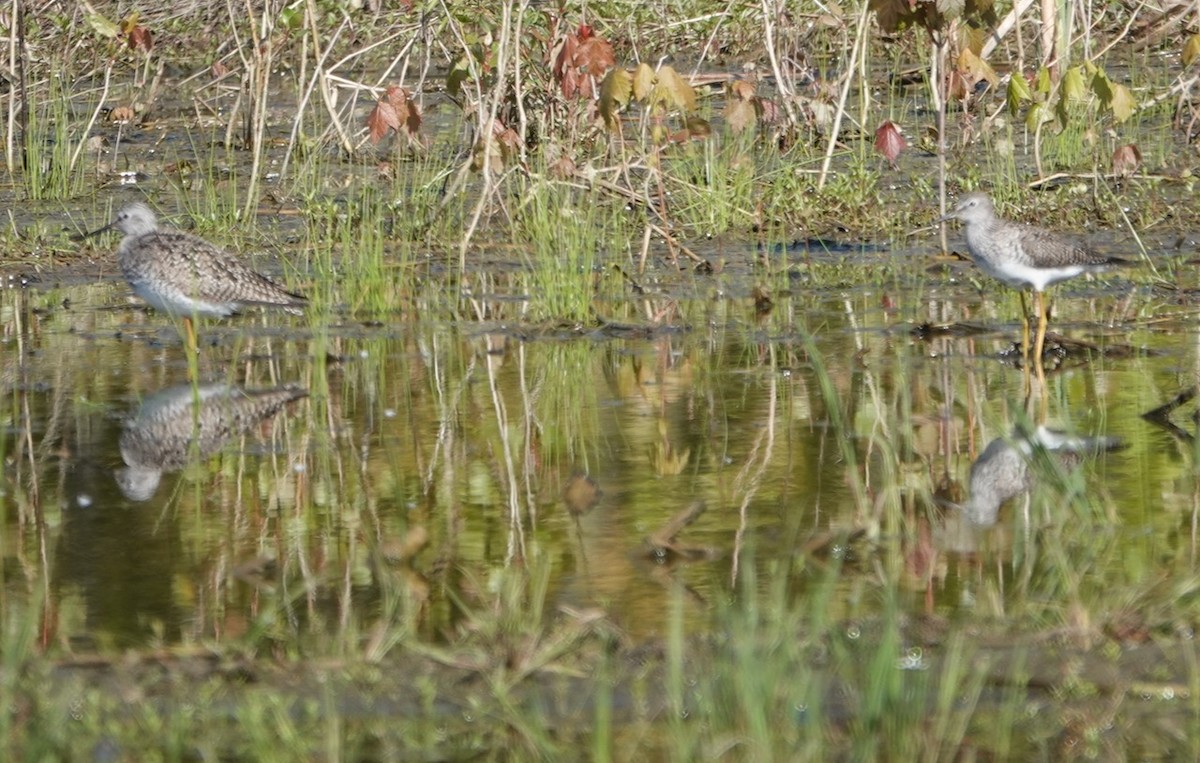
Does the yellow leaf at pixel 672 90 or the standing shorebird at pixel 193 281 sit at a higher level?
the yellow leaf at pixel 672 90

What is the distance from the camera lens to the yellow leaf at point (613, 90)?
31.4 ft

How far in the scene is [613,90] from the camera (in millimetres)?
9617

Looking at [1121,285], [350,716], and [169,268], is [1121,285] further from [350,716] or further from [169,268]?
[350,716]

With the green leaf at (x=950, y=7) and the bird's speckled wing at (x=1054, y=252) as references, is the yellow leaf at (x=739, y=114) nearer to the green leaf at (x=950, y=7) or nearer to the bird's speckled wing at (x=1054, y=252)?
the green leaf at (x=950, y=7)

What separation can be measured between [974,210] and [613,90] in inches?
72.5

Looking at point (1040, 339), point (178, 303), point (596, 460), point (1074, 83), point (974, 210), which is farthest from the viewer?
point (1074, 83)

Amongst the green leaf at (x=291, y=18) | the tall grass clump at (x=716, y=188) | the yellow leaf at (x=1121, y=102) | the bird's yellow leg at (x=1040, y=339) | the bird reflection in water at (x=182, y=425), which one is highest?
the green leaf at (x=291, y=18)

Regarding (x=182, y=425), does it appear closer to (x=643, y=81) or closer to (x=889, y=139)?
(x=643, y=81)

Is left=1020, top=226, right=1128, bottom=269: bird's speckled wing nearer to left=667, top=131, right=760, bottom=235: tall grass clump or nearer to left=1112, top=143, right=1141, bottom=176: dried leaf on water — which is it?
left=667, top=131, right=760, bottom=235: tall grass clump

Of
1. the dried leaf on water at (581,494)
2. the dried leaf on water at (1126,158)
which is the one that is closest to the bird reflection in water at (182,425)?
the dried leaf on water at (581,494)

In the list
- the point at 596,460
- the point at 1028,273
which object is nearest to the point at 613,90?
the point at 1028,273

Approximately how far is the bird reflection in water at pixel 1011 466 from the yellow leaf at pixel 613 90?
3266 mm

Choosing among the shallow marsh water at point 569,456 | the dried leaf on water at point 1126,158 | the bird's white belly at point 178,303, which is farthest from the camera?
the dried leaf on water at point 1126,158

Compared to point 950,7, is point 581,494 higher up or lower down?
lower down
